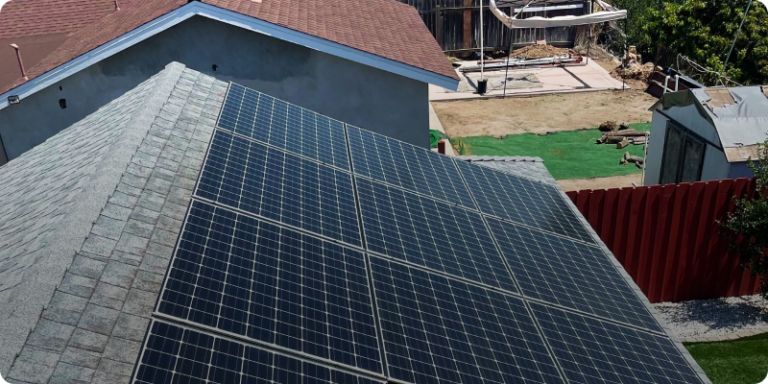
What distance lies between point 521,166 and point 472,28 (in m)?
31.0

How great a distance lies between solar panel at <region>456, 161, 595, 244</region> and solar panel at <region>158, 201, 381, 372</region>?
3677mm

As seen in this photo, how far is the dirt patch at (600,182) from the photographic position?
2203cm

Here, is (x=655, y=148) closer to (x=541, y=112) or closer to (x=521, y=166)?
(x=521, y=166)

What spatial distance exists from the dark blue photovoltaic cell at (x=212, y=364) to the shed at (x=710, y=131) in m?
13.7

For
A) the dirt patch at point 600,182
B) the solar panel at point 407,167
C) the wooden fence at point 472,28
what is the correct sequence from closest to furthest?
the solar panel at point 407,167 → the dirt patch at point 600,182 → the wooden fence at point 472,28

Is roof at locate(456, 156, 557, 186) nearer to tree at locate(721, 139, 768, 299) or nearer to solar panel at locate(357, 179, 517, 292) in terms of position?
solar panel at locate(357, 179, 517, 292)

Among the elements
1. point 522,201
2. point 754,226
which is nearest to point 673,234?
point 754,226

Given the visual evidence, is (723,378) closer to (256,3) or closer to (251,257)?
(251,257)

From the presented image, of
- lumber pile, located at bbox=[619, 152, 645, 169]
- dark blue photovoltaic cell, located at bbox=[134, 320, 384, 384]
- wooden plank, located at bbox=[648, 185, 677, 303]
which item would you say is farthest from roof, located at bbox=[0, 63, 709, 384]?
lumber pile, located at bbox=[619, 152, 645, 169]

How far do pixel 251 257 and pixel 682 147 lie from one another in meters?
14.8

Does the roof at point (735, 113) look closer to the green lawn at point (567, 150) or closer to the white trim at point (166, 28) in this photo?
the green lawn at point (567, 150)

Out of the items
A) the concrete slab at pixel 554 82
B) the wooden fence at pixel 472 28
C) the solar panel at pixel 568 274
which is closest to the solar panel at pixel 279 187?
the solar panel at pixel 568 274

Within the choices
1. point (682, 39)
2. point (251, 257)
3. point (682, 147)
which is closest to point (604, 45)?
point (682, 39)

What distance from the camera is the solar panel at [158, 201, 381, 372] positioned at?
5750mm
